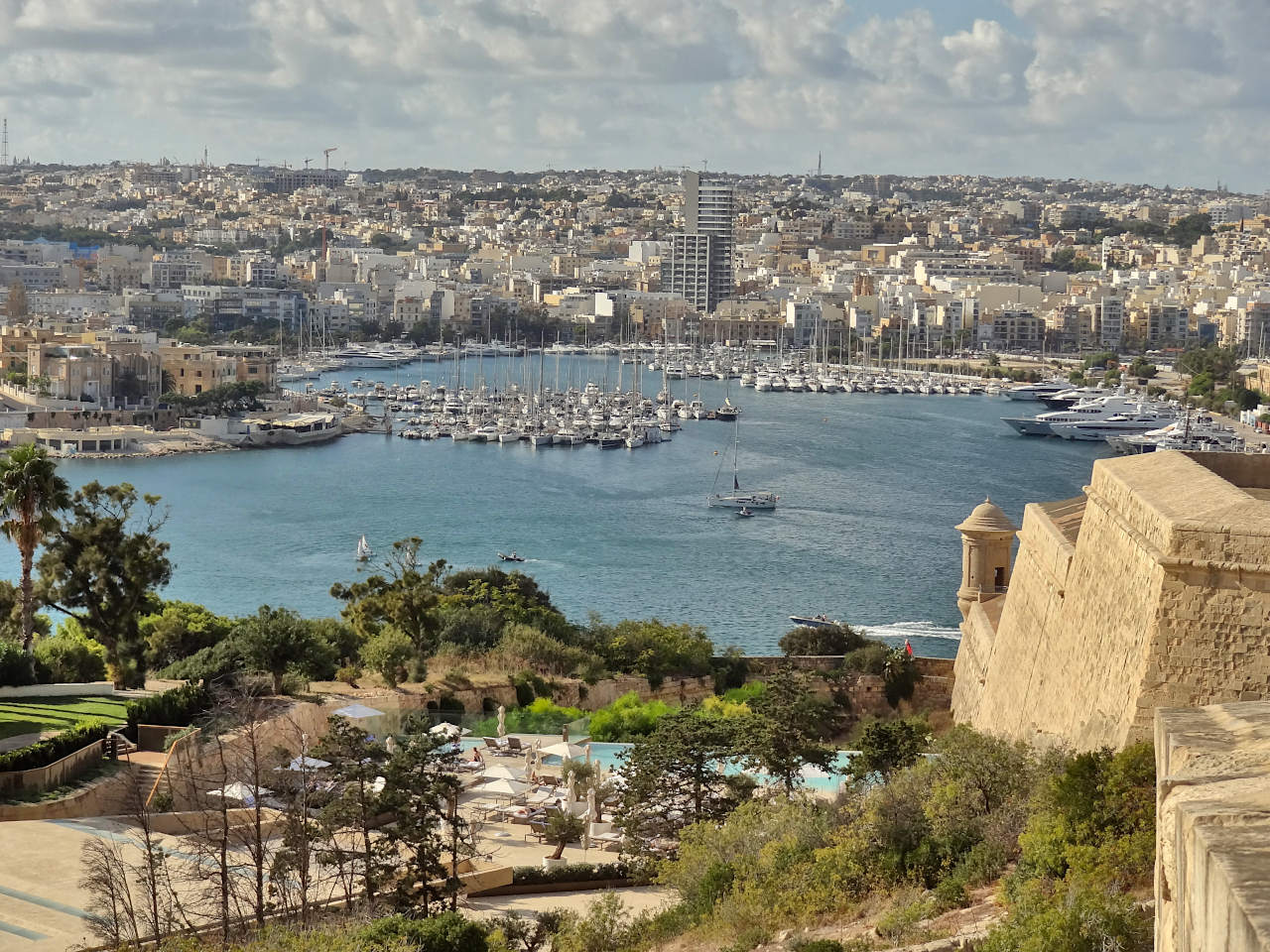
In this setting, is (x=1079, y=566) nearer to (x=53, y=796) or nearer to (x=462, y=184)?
(x=53, y=796)

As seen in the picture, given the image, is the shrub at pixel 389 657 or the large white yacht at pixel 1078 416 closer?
the shrub at pixel 389 657

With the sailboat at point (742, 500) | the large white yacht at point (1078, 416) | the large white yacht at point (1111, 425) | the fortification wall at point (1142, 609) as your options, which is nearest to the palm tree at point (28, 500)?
the fortification wall at point (1142, 609)

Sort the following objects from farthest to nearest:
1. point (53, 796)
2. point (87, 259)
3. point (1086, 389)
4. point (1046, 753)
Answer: point (87, 259)
point (1086, 389)
point (53, 796)
point (1046, 753)

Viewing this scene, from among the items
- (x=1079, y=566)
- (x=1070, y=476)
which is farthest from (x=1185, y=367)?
(x=1079, y=566)

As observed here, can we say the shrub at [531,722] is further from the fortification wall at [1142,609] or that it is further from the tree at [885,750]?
the fortification wall at [1142,609]

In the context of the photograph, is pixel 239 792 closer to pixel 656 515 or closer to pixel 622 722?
pixel 622 722
